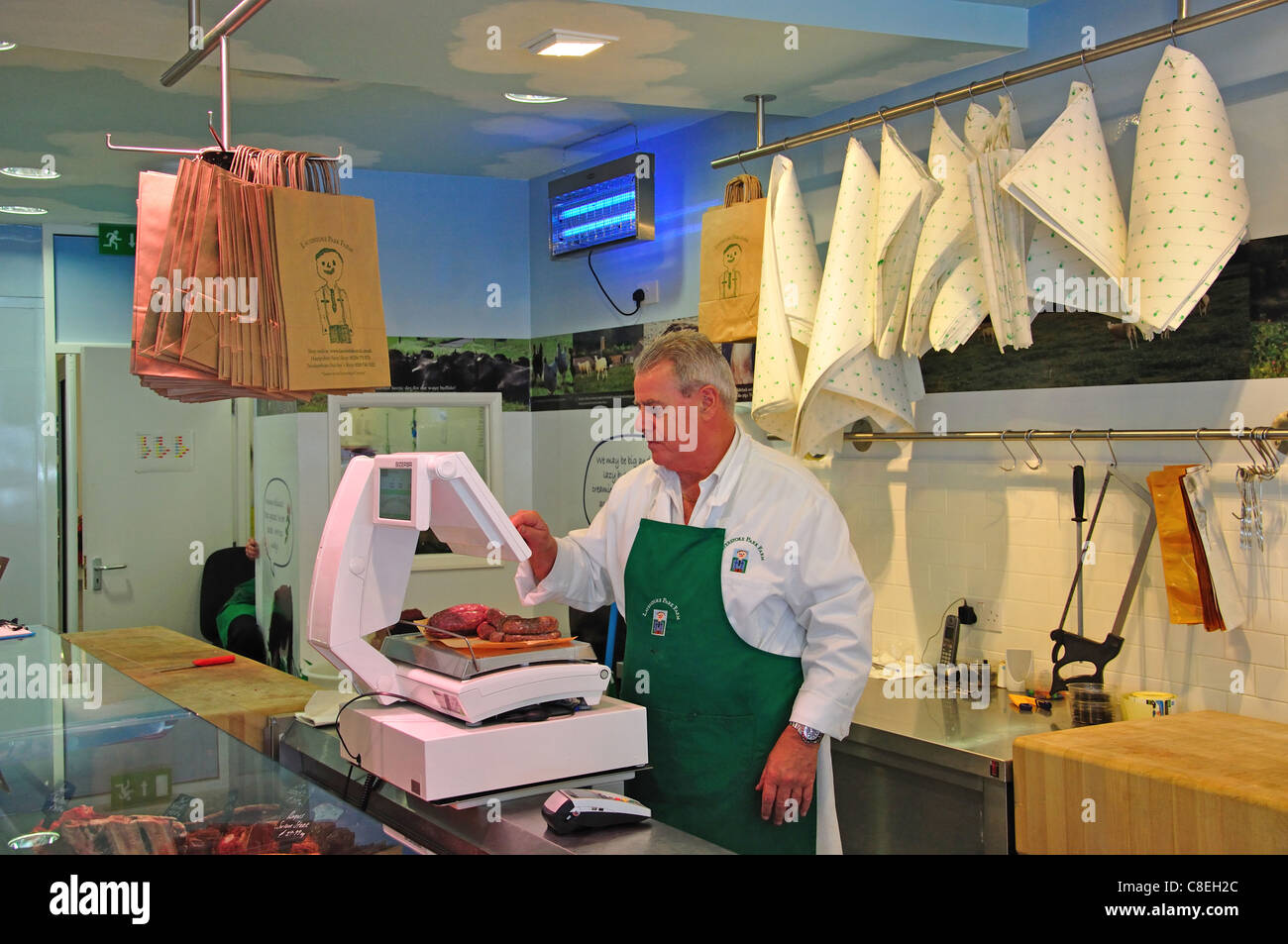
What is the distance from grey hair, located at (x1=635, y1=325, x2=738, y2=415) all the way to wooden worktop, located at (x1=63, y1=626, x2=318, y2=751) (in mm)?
1343

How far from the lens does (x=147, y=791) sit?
209 cm

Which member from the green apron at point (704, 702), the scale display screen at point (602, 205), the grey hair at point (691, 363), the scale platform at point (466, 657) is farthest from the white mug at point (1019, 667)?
the scale display screen at point (602, 205)

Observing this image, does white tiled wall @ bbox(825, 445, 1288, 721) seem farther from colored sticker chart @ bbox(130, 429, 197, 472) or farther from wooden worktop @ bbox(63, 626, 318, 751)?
colored sticker chart @ bbox(130, 429, 197, 472)

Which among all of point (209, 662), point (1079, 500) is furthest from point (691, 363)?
point (209, 662)

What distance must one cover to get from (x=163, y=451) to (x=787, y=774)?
569 centimetres

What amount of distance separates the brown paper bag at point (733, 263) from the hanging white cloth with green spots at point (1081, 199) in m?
1.18

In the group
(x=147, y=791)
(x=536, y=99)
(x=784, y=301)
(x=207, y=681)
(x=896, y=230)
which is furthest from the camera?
(x=536, y=99)

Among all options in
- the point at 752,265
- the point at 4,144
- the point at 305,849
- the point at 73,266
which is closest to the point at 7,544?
the point at 73,266

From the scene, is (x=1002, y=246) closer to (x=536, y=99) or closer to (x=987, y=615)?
(x=987, y=615)

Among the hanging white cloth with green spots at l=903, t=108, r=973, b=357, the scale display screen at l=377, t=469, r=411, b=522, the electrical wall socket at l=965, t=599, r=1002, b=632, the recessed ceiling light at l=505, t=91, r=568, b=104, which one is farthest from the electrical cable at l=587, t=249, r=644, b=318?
the scale display screen at l=377, t=469, r=411, b=522

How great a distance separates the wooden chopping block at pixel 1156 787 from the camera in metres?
2.33

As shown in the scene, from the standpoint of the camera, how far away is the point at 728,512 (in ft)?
9.29

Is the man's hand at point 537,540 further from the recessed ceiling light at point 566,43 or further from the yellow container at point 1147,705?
the yellow container at point 1147,705

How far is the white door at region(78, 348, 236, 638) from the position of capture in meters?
7.03
